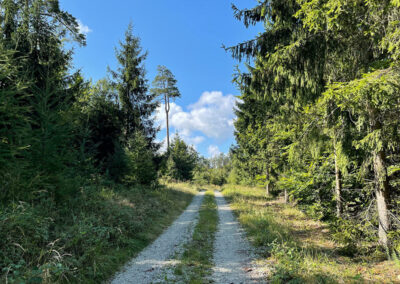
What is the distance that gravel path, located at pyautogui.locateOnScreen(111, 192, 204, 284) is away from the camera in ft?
16.3

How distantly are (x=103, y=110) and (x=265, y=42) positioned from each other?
45.1 ft

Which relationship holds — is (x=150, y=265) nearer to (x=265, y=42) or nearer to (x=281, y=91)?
(x=281, y=91)

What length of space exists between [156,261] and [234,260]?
7.45 ft

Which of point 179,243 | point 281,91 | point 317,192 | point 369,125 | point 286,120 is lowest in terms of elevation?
point 179,243

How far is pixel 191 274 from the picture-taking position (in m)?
5.10

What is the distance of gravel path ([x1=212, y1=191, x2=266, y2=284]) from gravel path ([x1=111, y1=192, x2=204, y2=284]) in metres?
1.25

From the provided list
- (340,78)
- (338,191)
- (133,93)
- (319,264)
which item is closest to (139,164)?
(133,93)

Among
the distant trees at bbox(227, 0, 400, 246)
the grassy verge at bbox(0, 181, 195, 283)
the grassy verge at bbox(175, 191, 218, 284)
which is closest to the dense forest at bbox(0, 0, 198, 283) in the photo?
the grassy verge at bbox(0, 181, 195, 283)

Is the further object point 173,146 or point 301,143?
point 173,146

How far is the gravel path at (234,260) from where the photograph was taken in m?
4.90

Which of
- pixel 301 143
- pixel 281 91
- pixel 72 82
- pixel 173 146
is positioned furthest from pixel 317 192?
pixel 173 146

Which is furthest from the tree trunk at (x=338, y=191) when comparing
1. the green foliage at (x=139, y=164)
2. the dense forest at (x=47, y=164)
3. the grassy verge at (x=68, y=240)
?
the green foliage at (x=139, y=164)

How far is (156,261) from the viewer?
601cm

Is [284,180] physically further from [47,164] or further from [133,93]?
[133,93]
